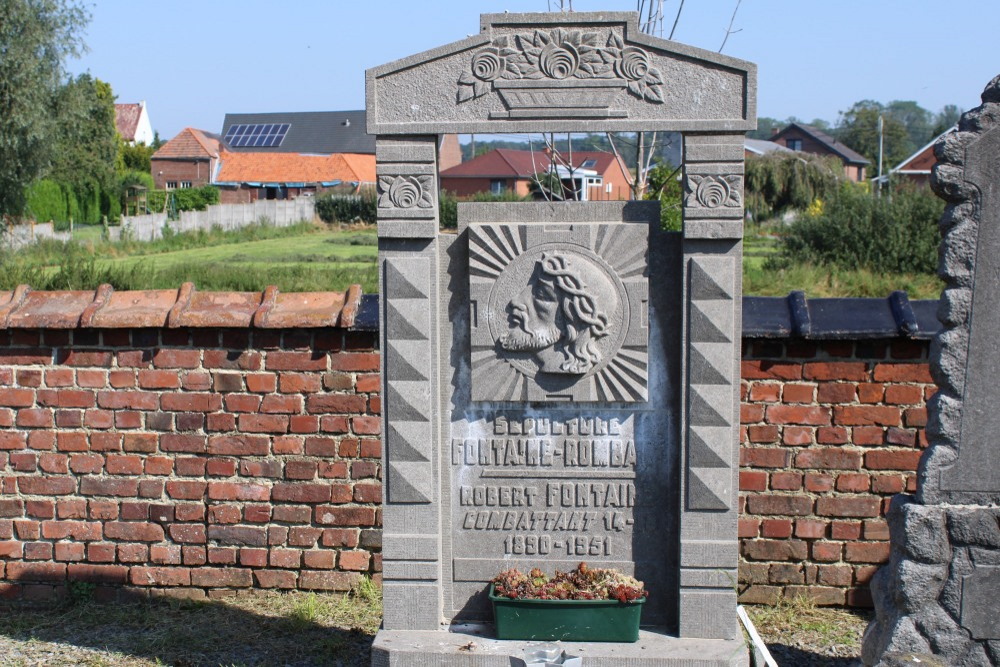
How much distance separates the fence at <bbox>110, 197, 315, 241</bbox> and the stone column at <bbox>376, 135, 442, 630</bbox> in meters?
25.9

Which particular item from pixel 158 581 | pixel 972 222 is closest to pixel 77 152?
pixel 158 581

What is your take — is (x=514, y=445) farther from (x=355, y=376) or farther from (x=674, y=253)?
(x=355, y=376)

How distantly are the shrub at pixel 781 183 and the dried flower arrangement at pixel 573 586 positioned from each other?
34192 millimetres

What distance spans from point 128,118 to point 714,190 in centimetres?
7441

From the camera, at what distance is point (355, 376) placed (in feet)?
16.2

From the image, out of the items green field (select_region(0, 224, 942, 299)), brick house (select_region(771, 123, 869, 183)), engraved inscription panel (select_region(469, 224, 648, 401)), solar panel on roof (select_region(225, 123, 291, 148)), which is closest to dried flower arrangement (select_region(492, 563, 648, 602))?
engraved inscription panel (select_region(469, 224, 648, 401))

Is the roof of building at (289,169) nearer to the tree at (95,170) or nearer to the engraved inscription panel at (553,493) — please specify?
the tree at (95,170)

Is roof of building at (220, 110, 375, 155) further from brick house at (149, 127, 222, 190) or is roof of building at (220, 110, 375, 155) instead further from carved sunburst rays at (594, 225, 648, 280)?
carved sunburst rays at (594, 225, 648, 280)

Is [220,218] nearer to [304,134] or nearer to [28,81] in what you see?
[28,81]

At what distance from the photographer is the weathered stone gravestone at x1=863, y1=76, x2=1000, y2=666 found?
11.0 ft

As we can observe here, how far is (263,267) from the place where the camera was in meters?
17.5

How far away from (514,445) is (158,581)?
2.39 metres

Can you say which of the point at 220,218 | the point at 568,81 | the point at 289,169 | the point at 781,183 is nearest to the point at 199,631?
the point at 568,81

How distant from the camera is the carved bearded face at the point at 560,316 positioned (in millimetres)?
3568
